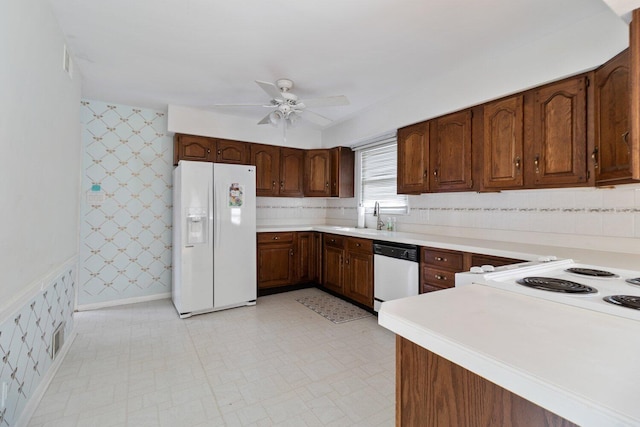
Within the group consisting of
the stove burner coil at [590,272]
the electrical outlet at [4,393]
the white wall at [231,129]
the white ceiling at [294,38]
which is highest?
the white ceiling at [294,38]

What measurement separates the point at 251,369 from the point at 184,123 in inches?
119

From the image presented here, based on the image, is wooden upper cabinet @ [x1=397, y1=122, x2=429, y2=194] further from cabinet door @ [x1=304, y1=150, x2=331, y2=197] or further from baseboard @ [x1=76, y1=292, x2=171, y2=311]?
baseboard @ [x1=76, y1=292, x2=171, y2=311]

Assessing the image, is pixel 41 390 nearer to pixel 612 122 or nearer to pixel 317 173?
pixel 317 173

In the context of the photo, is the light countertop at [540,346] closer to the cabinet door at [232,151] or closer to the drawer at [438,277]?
the drawer at [438,277]

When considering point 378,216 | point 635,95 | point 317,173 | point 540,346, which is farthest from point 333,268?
point 540,346

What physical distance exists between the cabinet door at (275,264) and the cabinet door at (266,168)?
0.81m

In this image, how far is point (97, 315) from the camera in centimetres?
338

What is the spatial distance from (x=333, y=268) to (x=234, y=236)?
1364 millimetres

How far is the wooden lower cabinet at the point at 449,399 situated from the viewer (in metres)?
0.67

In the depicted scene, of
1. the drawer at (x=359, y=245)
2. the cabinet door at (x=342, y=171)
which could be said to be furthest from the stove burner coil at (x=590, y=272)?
the cabinet door at (x=342, y=171)

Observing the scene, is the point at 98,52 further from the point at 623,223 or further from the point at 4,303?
the point at 623,223

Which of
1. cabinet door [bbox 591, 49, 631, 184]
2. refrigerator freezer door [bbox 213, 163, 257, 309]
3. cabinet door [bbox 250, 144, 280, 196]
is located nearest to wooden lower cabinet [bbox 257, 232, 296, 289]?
refrigerator freezer door [bbox 213, 163, 257, 309]

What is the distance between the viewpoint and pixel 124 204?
3.78m

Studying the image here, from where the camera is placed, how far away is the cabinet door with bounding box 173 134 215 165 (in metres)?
3.81
